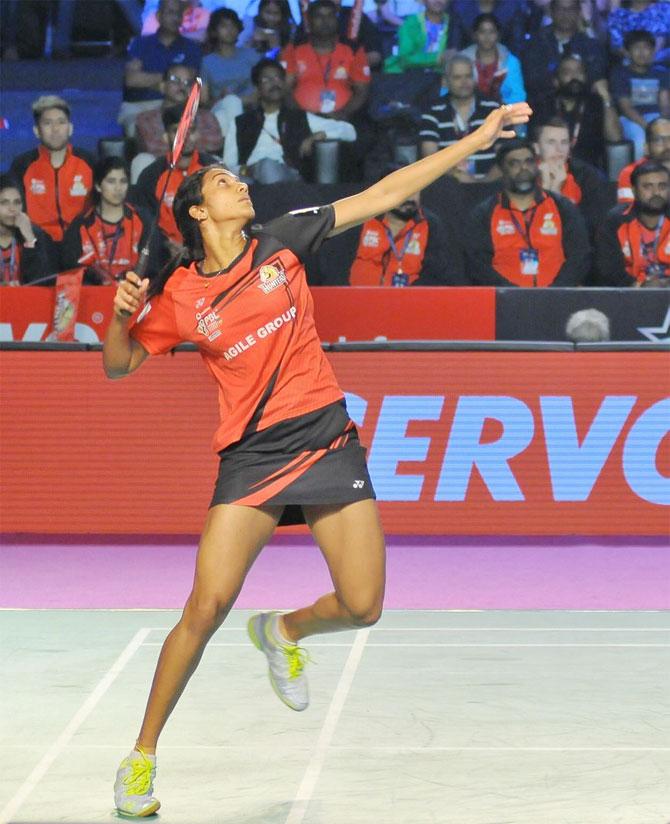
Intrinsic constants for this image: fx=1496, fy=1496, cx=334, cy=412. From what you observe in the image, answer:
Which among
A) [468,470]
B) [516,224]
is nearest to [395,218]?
[516,224]

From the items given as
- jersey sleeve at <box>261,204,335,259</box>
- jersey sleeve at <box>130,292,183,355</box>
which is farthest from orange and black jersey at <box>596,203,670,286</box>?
jersey sleeve at <box>130,292,183,355</box>

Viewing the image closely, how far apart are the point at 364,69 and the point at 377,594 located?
9149 millimetres

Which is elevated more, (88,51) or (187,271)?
(187,271)

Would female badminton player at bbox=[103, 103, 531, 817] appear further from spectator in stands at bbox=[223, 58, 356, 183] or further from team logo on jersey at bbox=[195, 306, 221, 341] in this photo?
spectator in stands at bbox=[223, 58, 356, 183]

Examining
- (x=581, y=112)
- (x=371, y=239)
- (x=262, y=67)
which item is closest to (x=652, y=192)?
(x=581, y=112)

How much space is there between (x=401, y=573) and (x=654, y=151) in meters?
5.16

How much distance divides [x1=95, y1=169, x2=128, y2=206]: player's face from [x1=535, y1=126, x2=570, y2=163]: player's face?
3.25 meters

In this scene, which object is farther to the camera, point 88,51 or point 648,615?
point 88,51

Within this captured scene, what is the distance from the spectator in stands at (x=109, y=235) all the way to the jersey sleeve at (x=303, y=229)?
6.59m

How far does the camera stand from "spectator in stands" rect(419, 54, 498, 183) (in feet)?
40.3

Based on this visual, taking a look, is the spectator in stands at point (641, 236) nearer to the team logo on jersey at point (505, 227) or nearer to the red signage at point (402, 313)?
the team logo on jersey at point (505, 227)

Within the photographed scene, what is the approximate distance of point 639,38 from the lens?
13.1 meters

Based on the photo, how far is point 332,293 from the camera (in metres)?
10.5

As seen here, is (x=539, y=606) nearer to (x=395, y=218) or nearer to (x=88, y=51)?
(x=395, y=218)
